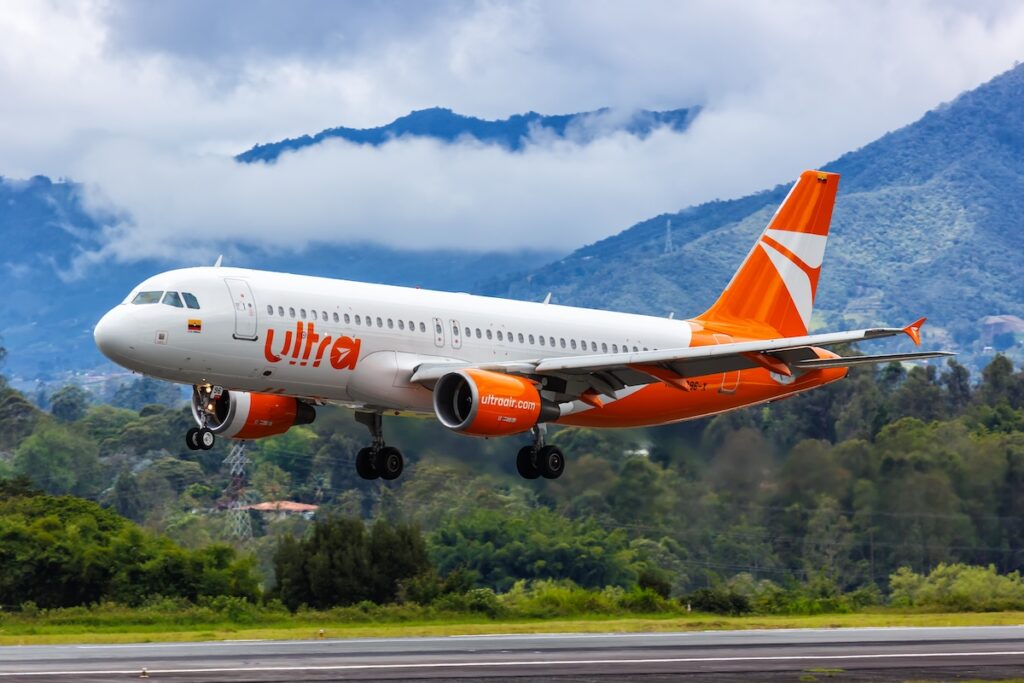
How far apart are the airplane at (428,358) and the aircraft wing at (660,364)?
0.17 feet

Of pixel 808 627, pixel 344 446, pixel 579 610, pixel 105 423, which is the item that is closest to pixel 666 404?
pixel 808 627

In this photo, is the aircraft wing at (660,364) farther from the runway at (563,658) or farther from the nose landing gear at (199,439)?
the runway at (563,658)

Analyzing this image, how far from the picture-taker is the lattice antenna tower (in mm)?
101750

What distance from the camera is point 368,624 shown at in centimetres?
5984

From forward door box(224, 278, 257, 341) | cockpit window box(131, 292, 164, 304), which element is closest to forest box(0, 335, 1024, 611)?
forward door box(224, 278, 257, 341)

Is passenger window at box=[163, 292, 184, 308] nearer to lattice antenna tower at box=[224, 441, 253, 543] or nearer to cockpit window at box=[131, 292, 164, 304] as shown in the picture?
cockpit window at box=[131, 292, 164, 304]

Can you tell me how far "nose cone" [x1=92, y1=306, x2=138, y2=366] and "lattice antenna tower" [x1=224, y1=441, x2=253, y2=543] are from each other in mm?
55000

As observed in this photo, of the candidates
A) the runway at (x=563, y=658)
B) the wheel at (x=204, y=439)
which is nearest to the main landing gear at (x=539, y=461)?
the runway at (x=563, y=658)

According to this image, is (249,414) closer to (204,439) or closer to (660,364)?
(204,439)

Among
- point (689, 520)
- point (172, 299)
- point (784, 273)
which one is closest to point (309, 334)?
point (172, 299)

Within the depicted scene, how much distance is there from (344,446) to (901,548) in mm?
41861

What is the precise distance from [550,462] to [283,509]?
6747 centimetres

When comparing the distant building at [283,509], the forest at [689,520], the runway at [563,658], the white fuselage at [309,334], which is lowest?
the runway at [563,658]

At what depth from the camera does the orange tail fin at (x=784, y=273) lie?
5531cm
